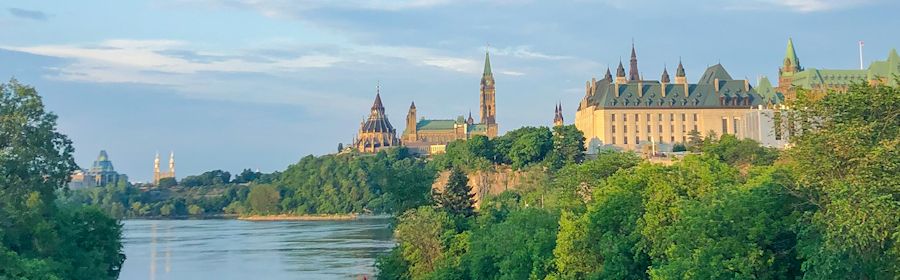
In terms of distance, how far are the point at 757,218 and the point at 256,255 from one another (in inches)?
2592

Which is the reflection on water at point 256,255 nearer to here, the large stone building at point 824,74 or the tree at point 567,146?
the tree at point 567,146

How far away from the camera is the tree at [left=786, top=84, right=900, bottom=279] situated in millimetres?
28656

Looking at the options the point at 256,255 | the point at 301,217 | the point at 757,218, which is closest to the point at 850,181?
the point at 757,218

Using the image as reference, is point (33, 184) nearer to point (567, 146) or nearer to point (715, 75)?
point (567, 146)

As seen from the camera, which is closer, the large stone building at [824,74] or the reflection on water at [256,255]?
the reflection on water at [256,255]

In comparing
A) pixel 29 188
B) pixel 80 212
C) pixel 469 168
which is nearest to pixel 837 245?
Answer: pixel 29 188

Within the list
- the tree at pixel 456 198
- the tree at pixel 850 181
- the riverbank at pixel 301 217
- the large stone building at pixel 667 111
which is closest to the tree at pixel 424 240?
the tree at pixel 456 198

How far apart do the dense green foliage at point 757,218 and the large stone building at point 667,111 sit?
91.9 m

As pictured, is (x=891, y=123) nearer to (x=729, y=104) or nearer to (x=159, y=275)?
(x=159, y=275)

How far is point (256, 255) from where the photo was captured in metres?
93.2

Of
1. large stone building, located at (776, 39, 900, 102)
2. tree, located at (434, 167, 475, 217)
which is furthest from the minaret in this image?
tree, located at (434, 167, 475, 217)

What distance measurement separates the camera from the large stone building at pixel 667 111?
13825 centimetres

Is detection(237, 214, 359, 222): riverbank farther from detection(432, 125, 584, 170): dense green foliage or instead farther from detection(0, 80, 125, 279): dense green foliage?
detection(0, 80, 125, 279): dense green foliage

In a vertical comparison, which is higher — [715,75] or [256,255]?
[715,75]
